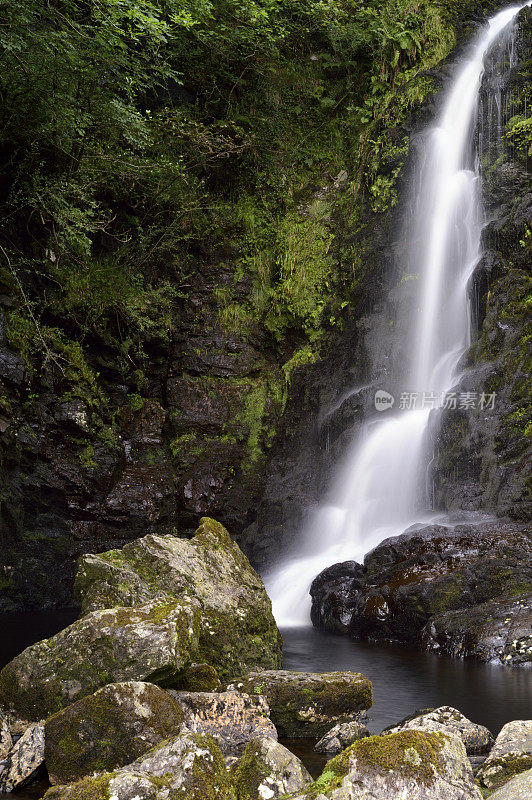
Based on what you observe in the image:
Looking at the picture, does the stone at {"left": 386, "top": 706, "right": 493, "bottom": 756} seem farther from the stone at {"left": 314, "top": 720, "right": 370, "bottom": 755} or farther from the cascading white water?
the cascading white water

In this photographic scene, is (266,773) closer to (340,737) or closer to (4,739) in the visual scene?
(340,737)

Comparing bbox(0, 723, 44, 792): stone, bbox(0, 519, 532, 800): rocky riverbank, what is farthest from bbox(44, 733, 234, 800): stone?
bbox(0, 723, 44, 792): stone

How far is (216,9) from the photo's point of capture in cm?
1417

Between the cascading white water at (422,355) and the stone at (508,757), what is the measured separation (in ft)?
21.0

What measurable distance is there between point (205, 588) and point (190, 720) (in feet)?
6.87

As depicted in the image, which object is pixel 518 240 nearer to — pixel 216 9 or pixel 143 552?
pixel 216 9

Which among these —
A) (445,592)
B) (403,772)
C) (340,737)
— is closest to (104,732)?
(340,737)

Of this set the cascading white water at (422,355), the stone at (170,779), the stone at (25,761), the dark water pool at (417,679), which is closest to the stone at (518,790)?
the stone at (170,779)

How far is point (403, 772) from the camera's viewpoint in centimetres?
263

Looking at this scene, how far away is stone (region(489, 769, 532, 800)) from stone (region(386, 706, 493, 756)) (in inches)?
75.0

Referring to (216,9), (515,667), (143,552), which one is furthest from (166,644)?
(216,9)

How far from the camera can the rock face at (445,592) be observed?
8.04 metres

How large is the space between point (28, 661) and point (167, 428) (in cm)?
903

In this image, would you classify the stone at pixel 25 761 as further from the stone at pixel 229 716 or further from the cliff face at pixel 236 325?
the cliff face at pixel 236 325
